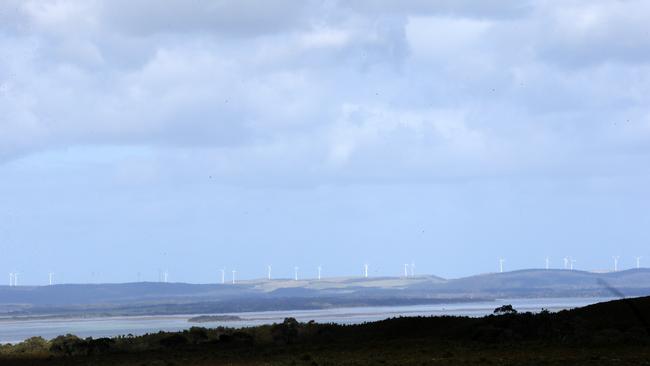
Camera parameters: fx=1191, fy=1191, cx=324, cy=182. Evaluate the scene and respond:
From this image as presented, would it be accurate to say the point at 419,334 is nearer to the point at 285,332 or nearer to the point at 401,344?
the point at 401,344

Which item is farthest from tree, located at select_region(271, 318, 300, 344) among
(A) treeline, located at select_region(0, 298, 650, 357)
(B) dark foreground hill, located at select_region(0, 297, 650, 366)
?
(B) dark foreground hill, located at select_region(0, 297, 650, 366)

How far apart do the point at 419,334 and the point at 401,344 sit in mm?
10335

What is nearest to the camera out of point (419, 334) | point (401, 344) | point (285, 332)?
point (401, 344)

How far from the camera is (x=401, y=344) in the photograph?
77.2m

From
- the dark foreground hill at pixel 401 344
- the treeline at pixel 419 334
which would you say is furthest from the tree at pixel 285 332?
the dark foreground hill at pixel 401 344

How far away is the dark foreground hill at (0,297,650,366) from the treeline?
0.26 ft

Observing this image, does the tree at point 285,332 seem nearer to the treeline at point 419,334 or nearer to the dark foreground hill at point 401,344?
the treeline at point 419,334

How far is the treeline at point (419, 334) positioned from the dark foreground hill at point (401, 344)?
0.08 metres

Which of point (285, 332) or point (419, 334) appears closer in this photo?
point (419, 334)

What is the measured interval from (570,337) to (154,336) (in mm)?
39517

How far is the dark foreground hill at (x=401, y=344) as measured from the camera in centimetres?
6378

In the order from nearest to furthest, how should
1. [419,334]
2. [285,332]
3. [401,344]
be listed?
1. [401,344]
2. [419,334]
3. [285,332]

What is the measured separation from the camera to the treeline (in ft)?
251

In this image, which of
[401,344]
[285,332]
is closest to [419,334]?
[401,344]
